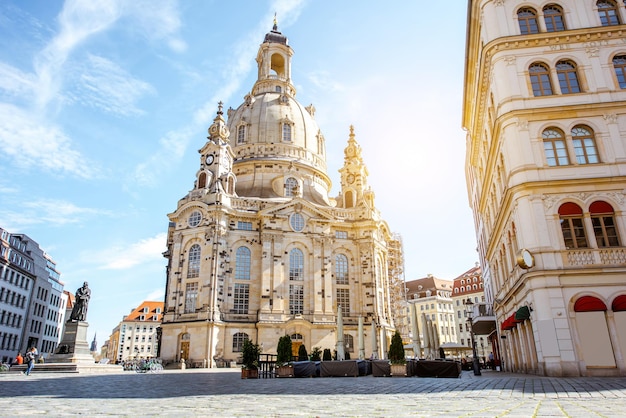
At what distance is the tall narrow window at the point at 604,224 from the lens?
2048 cm

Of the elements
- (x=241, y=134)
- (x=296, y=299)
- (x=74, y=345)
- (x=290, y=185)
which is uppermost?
(x=241, y=134)

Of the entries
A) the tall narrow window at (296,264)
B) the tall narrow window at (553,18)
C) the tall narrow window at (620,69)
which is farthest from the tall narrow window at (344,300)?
the tall narrow window at (620,69)

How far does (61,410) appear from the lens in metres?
9.44

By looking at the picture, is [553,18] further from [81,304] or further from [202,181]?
[202,181]

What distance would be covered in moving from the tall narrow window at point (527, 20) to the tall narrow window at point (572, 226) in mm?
9898

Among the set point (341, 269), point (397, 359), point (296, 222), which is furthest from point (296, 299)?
point (397, 359)

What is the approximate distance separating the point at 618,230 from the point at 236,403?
60.1 feet

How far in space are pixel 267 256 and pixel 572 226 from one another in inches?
1355

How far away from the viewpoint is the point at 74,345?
107 ft

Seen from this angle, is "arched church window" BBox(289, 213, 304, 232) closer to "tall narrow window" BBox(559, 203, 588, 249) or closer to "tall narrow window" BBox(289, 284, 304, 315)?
"tall narrow window" BBox(289, 284, 304, 315)

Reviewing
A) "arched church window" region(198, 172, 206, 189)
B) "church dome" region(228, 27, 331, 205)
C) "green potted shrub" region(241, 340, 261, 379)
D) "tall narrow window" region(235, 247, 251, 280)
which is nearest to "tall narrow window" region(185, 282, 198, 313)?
"tall narrow window" region(235, 247, 251, 280)

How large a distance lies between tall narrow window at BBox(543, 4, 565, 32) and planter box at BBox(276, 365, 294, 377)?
75.0 feet

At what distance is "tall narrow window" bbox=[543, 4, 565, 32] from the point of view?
2442cm

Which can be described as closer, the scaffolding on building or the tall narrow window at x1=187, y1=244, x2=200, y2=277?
the tall narrow window at x1=187, y1=244, x2=200, y2=277
